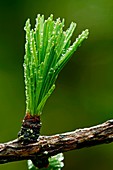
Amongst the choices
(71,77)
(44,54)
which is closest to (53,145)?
(44,54)

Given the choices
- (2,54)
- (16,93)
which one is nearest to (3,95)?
(16,93)

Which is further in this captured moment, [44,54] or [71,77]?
[71,77]

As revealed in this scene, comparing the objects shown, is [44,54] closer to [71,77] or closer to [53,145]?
[53,145]

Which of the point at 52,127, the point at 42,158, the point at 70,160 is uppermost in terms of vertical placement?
the point at 52,127

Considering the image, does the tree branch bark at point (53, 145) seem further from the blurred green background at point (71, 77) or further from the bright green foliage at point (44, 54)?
the blurred green background at point (71, 77)

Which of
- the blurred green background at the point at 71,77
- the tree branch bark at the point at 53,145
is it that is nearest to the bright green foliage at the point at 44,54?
the tree branch bark at the point at 53,145

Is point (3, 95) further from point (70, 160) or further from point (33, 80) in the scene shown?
point (33, 80)
